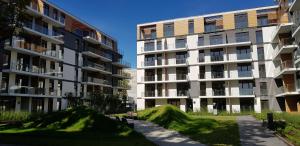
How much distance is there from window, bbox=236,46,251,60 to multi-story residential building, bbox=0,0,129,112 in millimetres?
25706

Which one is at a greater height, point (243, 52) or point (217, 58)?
point (243, 52)

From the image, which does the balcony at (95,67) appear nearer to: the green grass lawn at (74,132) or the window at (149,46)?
the window at (149,46)

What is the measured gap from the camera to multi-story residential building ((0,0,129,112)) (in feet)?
110

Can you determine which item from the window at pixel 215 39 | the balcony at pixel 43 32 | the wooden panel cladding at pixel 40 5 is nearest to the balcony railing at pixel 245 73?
the window at pixel 215 39

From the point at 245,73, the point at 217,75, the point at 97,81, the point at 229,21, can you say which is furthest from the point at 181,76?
the point at 97,81

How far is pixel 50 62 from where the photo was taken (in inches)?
1618

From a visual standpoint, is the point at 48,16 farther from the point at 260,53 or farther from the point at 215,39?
the point at 260,53

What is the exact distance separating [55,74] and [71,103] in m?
5.23

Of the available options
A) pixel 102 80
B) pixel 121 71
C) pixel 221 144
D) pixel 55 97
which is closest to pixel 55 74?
pixel 55 97

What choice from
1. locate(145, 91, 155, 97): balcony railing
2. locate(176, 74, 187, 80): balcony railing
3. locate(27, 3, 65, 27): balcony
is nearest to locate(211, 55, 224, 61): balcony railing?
locate(176, 74, 187, 80): balcony railing

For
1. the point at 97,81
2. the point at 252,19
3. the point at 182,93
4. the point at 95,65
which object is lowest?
the point at 182,93

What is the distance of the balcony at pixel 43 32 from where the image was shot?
3588 cm

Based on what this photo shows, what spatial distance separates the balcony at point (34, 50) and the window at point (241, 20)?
98.6 feet

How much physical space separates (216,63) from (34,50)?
2871 centimetres
